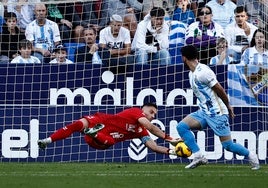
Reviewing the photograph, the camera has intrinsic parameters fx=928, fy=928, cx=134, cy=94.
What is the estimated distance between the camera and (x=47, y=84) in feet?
60.8

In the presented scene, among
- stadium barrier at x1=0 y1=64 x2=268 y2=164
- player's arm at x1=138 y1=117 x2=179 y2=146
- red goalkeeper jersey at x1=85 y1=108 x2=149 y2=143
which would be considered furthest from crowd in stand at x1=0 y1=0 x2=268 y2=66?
player's arm at x1=138 y1=117 x2=179 y2=146

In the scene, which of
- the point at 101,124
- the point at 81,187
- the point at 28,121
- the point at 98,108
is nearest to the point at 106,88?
the point at 98,108

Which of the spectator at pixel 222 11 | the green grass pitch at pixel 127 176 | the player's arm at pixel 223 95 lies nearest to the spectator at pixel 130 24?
the spectator at pixel 222 11

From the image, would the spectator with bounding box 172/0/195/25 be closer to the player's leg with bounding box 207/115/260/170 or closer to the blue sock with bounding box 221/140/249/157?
the player's leg with bounding box 207/115/260/170

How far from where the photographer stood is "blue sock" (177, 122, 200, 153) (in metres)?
15.5

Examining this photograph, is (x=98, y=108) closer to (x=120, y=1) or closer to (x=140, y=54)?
(x=140, y=54)

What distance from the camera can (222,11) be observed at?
20.4 meters

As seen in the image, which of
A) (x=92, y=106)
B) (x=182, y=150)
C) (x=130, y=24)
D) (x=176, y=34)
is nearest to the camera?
(x=182, y=150)

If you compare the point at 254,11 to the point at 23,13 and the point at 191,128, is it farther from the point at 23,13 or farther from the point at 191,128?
the point at 191,128

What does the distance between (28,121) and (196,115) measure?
3.99m

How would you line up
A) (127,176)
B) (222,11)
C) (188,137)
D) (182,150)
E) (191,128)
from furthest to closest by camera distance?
1. (222,11)
2. (191,128)
3. (188,137)
4. (182,150)
5. (127,176)

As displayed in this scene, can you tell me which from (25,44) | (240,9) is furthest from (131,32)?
(240,9)

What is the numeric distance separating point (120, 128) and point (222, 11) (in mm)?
5592

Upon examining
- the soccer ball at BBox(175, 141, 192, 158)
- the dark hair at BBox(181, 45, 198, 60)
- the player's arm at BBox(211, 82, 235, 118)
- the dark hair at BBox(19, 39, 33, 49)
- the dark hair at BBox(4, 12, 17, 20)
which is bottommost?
the soccer ball at BBox(175, 141, 192, 158)
